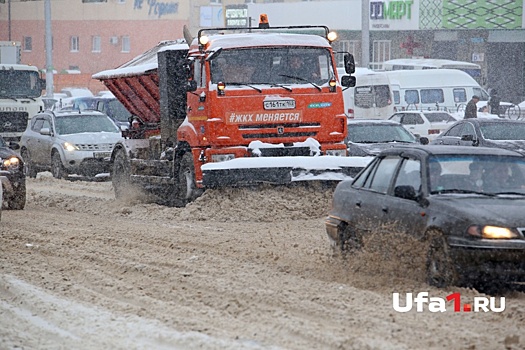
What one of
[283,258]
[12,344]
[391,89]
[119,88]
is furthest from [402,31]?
[12,344]

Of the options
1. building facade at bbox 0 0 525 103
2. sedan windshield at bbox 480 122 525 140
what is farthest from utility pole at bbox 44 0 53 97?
sedan windshield at bbox 480 122 525 140

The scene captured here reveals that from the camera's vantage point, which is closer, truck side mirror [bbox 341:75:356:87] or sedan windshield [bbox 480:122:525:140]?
truck side mirror [bbox 341:75:356:87]

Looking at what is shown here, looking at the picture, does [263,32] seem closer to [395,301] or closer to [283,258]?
[283,258]

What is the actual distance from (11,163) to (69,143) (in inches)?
272

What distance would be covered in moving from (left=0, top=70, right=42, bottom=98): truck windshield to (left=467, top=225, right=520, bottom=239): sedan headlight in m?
24.3

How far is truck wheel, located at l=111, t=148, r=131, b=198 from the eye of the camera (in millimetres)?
19141

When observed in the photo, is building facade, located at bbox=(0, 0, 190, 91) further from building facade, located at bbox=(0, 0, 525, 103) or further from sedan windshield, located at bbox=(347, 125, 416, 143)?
sedan windshield, located at bbox=(347, 125, 416, 143)

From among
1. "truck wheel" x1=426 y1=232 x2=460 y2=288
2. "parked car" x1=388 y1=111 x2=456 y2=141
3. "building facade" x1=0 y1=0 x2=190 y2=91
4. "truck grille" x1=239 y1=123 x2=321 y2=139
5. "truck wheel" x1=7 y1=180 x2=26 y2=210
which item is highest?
"building facade" x1=0 y1=0 x2=190 y2=91

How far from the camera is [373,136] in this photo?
22016mm

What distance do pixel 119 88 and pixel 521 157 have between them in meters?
11.4

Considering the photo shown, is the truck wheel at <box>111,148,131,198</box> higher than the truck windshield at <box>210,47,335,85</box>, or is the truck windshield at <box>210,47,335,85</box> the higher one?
the truck windshield at <box>210,47,335,85</box>

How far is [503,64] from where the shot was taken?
6209 centimetres

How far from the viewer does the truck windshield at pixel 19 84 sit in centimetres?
3106

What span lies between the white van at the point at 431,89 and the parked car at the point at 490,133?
17.7m
